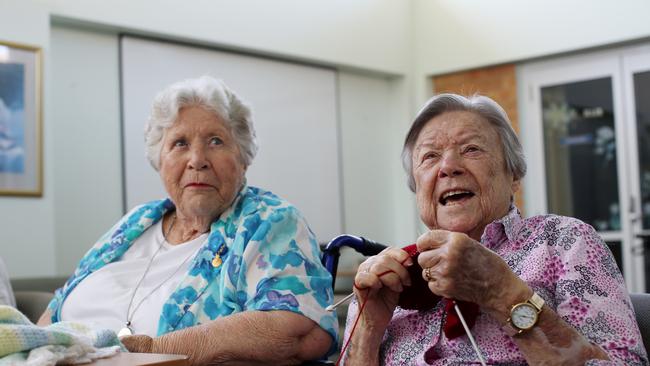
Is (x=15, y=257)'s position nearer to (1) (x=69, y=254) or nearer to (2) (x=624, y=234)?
(1) (x=69, y=254)

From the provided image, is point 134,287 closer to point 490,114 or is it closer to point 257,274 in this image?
point 257,274

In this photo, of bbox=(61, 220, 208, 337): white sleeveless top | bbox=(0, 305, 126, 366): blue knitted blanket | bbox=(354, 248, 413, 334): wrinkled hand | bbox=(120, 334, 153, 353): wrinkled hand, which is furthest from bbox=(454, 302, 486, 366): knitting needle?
bbox=(61, 220, 208, 337): white sleeveless top

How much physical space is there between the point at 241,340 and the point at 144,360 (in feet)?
2.18

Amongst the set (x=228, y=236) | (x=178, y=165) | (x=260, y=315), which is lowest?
(x=260, y=315)

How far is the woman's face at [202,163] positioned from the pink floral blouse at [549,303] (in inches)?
25.3

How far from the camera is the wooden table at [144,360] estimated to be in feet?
3.58

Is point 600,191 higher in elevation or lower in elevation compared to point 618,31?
lower

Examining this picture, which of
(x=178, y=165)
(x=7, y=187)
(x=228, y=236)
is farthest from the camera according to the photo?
(x=7, y=187)

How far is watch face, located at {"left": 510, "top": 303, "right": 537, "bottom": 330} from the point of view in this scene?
1345 millimetres

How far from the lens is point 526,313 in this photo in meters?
1.35

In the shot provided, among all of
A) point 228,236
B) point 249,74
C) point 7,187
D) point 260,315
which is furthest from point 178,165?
point 249,74

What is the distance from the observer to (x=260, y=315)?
5.94ft

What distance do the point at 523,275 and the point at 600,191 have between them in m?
4.81

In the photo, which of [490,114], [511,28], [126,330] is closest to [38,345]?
[126,330]
